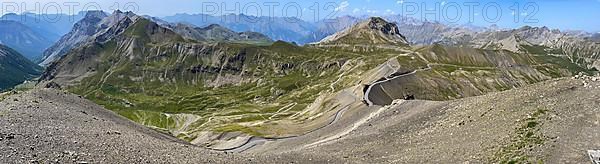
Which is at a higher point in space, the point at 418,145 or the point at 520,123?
the point at 520,123

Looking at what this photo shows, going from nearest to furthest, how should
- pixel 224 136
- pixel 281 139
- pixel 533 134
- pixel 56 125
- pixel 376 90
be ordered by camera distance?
pixel 533 134 < pixel 56 125 < pixel 281 139 < pixel 224 136 < pixel 376 90

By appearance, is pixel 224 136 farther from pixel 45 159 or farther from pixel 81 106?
pixel 45 159

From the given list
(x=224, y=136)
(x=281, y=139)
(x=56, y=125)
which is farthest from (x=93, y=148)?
(x=224, y=136)

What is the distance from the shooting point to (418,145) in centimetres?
5631

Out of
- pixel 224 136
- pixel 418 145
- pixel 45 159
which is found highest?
pixel 45 159

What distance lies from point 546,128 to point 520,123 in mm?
3388

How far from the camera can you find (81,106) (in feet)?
248

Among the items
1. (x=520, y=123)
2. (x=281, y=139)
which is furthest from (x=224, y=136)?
(x=520, y=123)

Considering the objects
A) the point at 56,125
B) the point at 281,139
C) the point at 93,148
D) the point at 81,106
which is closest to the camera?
the point at 93,148

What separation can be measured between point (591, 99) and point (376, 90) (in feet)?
344

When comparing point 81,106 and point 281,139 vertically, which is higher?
point 81,106

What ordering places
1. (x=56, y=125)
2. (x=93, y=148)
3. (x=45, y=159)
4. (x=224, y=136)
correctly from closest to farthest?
(x=45, y=159) → (x=93, y=148) → (x=56, y=125) → (x=224, y=136)

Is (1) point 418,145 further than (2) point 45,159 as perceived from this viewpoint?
Yes

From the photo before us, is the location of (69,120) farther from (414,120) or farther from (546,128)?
(546,128)
